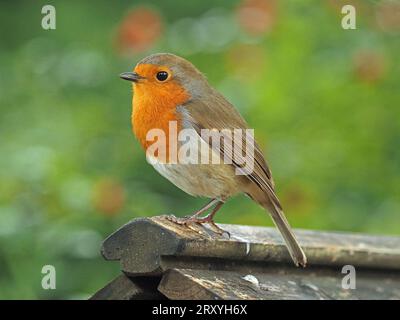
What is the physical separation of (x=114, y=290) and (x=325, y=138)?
2.34 m

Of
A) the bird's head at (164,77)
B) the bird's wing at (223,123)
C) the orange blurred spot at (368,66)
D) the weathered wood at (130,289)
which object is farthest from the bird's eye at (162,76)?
the orange blurred spot at (368,66)

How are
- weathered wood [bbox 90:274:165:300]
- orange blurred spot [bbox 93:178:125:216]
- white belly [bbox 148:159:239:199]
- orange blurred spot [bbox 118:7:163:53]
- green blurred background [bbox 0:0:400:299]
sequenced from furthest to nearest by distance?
orange blurred spot [bbox 118:7:163:53] → green blurred background [bbox 0:0:400:299] → orange blurred spot [bbox 93:178:125:216] → white belly [bbox 148:159:239:199] → weathered wood [bbox 90:274:165:300]

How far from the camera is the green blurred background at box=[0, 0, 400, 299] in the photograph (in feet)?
15.5

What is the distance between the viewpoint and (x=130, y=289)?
3158 millimetres

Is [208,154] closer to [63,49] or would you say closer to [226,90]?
[226,90]

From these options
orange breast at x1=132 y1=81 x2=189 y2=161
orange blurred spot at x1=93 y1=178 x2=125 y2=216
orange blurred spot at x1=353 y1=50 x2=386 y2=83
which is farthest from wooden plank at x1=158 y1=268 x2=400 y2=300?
orange blurred spot at x1=353 y1=50 x2=386 y2=83

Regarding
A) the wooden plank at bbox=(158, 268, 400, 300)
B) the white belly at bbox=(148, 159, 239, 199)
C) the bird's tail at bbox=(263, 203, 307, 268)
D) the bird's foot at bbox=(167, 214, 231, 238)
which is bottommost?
the wooden plank at bbox=(158, 268, 400, 300)

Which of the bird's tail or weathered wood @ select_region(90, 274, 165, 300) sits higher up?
the bird's tail

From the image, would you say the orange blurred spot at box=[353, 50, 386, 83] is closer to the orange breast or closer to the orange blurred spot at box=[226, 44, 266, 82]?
the orange blurred spot at box=[226, 44, 266, 82]

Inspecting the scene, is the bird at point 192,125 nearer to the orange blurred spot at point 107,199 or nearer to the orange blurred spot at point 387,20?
the orange blurred spot at point 107,199

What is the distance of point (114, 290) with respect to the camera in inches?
125

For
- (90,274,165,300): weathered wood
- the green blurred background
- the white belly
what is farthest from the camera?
the green blurred background

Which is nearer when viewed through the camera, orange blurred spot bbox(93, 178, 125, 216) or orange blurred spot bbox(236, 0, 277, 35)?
orange blurred spot bbox(93, 178, 125, 216)

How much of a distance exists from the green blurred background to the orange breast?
0.75 metres
